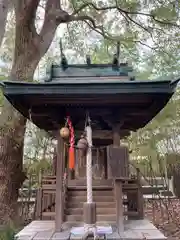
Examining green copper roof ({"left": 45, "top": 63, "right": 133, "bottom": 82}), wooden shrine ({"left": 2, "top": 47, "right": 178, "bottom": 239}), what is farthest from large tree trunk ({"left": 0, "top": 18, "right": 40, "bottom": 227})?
green copper roof ({"left": 45, "top": 63, "right": 133, "bottom": 82})

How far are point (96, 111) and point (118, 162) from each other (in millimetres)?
844

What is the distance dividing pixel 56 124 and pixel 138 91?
1.47m

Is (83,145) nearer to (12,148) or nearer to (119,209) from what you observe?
(119,209)

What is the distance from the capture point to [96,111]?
388 centimetres

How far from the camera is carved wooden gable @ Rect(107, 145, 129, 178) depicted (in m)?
3.55

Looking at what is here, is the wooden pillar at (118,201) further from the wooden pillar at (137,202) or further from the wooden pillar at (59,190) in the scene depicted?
the wooden pillar at (137,202)

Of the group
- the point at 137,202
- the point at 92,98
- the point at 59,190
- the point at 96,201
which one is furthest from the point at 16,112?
the point at 137,202

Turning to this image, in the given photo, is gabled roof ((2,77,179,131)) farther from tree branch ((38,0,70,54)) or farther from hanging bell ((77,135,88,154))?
tree branch ((38,0,70,54))

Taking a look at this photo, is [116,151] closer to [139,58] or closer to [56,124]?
[56,124]

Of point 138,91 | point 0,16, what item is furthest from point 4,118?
point 138,91

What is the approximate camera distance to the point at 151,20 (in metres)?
7.82

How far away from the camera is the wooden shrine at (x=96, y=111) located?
3.26 meters

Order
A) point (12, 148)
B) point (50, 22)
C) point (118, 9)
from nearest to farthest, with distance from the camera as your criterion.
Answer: point (12, 148) → point (50, 22) → point (118, 9)

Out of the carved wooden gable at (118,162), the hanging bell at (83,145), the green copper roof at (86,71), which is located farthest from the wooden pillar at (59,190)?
the green copper roof at (86,71)
